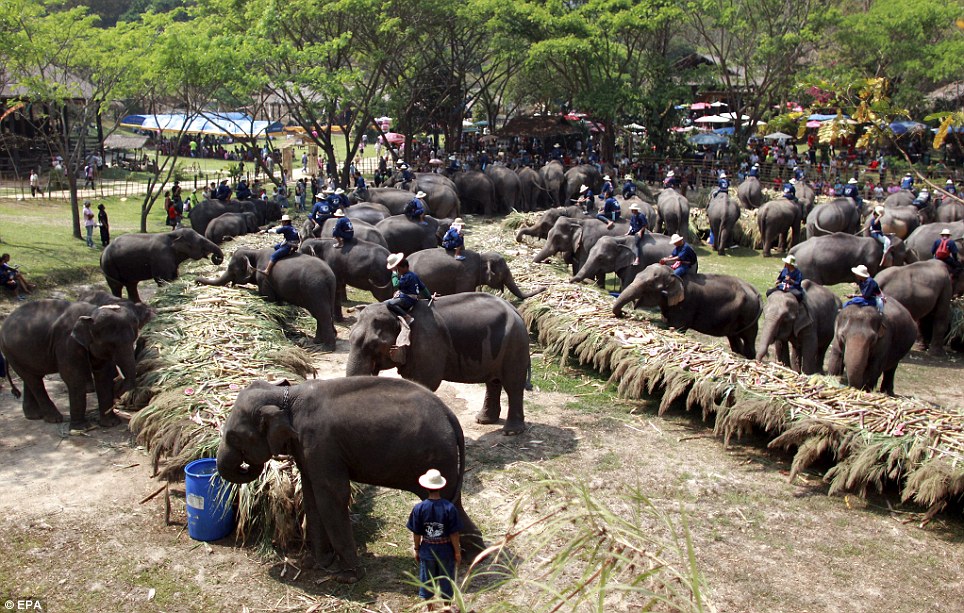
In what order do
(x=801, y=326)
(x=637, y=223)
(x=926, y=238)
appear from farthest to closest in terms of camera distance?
1. (x=926, y=238)
2. (x=637, y=223)
3. (x=801, y=326)

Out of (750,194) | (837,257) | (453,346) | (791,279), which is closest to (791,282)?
(791,279)

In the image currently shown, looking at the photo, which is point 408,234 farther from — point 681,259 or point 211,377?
point 211,377

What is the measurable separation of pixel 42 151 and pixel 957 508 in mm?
35422

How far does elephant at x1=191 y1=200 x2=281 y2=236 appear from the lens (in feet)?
72.7

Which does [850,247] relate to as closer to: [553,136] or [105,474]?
[105,474]

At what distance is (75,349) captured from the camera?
32.8 feet

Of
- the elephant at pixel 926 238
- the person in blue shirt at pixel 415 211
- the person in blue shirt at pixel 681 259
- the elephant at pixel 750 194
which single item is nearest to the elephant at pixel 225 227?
the person in blue shirt at pixel 415 211

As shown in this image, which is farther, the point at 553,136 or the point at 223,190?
the point at 553,136

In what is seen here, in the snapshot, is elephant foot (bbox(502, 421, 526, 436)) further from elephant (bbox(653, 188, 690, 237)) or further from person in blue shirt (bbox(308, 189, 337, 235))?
elephant (bbox(653, 188, 690, 237))

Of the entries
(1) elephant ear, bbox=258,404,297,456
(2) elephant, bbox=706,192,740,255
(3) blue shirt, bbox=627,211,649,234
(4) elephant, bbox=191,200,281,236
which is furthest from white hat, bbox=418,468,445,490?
(2) elephant, bbox=706,192,740,255

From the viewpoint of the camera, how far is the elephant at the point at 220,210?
22156 millimetres

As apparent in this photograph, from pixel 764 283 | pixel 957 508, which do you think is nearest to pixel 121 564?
pixel 957 508

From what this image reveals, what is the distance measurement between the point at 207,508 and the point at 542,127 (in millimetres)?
30618

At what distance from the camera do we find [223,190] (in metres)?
23.2
